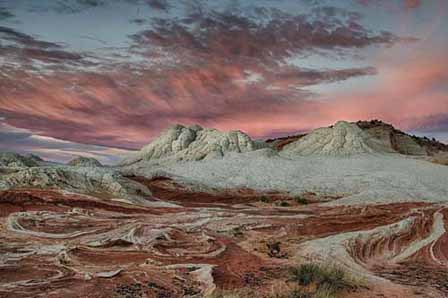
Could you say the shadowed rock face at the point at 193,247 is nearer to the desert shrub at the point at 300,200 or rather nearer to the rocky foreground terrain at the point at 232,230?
the rocky foreground terrain at the point at 232,230

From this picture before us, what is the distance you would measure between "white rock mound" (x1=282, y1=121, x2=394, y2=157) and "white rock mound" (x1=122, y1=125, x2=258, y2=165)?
17.1ft

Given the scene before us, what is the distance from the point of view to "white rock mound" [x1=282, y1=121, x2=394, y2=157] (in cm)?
4200

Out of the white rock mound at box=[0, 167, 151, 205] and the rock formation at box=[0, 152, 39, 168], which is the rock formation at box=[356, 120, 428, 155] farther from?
the rock formation at box=[0, 152, 39, 168]

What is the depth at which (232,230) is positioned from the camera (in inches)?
644

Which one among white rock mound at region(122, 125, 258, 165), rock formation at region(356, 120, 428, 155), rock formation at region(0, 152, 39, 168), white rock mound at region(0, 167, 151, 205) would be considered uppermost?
rock formation at region(356, 120, 428, 155)

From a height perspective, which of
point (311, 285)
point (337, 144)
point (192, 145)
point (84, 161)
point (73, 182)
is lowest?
point (311, 285)

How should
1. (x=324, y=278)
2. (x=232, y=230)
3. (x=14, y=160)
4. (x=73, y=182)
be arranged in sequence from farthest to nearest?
(x=14, y=160), (x=73, y=182), (x=232, y=230), (x=324, y=278)

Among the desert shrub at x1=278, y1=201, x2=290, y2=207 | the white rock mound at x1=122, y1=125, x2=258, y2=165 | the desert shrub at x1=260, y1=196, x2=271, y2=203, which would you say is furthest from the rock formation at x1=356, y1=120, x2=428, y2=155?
the desert shrub at x1=278, y1=201, x2=290, y2=207

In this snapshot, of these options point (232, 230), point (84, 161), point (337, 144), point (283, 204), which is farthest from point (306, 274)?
point (84, 161)

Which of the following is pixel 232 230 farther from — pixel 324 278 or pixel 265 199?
pixel 265 199

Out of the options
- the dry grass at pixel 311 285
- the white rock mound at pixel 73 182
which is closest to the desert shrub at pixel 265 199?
the white rock mound at pixel 73 182

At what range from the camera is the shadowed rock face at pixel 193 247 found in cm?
895

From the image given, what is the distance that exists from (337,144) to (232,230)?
28.5m

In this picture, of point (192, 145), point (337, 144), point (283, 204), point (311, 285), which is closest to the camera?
point (311, 285)
